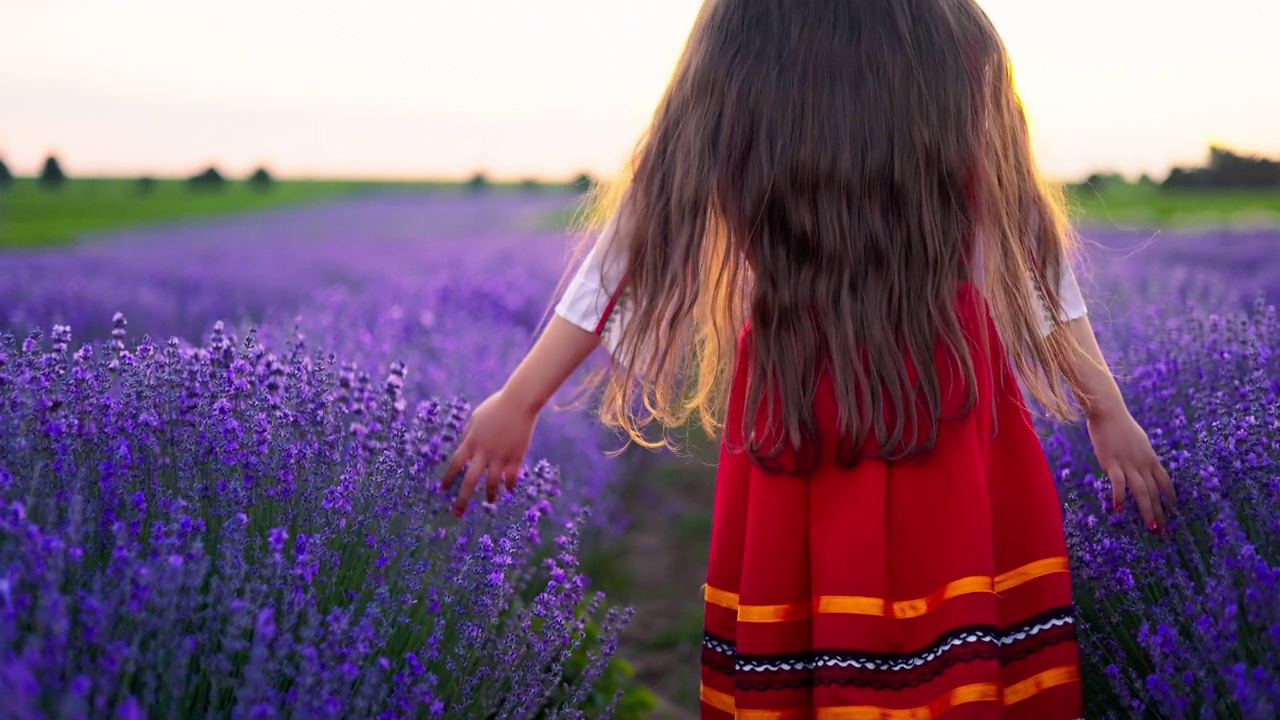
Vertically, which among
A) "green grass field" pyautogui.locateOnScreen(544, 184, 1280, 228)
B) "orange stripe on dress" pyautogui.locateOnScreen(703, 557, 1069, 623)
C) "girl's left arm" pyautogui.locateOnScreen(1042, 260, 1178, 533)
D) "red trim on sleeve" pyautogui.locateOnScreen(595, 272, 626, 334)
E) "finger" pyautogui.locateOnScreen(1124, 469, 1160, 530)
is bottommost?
"orange stripe on dress" pyautogui.locateOnScreen(703, 557, 1069, 623)

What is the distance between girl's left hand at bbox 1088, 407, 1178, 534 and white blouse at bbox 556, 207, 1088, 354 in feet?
0.72

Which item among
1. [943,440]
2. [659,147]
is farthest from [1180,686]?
[659,147]

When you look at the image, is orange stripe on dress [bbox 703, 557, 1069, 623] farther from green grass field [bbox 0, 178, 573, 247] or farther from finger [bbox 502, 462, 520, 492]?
green grass field [bbox 0, 178, 573, 247]

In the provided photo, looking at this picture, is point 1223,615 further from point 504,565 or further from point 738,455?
point 504,565

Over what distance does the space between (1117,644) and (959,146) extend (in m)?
0.95

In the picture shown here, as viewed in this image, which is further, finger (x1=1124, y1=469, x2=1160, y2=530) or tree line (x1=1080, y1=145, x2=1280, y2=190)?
tree line (x1=1080, y1=145, x2=1280, y2=190)

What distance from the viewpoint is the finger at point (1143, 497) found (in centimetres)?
174

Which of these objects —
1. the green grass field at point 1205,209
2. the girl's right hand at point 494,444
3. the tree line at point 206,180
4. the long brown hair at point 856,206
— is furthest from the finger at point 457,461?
the tree line at point 206,180

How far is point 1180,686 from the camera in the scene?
5.00 feet

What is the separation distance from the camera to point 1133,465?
69.8 inches

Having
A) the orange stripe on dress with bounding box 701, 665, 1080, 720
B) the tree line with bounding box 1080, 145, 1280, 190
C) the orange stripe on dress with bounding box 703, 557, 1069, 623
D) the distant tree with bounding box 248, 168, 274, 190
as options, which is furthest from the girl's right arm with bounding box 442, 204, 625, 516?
the distant tree with bounding box 248, 168, 274, 190

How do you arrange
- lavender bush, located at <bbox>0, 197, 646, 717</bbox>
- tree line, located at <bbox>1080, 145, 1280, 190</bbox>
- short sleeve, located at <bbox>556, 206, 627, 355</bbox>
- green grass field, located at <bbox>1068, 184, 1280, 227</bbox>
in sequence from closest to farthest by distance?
1. lavender bush, located at <bbox>0, 197, 646, 717</bbox>
2. short sleeve, located at <bbox>556, 206, 627, 355</bbox>
3. tree line, located at <bbox>1080, 145, 1280, 190</bbox>
4. green grass field, located at <bbox>1068, 184, 1280, 227</bbox>

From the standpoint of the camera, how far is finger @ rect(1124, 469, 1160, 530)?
1.74 meters

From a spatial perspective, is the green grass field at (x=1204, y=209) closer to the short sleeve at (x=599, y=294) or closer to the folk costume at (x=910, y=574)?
the short sleeve at (x=599, y=294)
